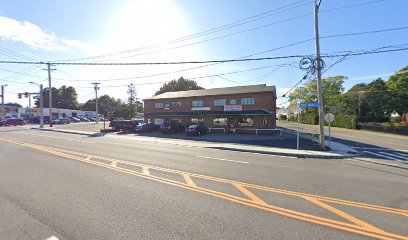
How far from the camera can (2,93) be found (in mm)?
62469

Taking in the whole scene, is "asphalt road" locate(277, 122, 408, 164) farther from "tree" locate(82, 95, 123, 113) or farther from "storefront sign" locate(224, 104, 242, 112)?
"tree" locate(82, 95, 123, 113)

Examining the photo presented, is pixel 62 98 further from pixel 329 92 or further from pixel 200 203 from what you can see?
pixel 200 203

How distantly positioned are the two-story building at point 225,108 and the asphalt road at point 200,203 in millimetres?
22108

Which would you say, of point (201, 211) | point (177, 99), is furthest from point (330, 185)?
point (177, 99)

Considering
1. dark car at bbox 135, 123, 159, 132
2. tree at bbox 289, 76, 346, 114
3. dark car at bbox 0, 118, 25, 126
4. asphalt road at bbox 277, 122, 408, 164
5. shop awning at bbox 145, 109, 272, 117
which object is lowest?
asphalt road at bbox 277, 122, 408, 164

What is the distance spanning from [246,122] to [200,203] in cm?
2770

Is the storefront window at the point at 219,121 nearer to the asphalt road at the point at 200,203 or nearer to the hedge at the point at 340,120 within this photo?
the asphalt road at the point at 200,203

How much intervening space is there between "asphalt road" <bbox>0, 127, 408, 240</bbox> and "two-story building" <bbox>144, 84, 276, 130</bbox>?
22.1m

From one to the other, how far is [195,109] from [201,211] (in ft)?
107

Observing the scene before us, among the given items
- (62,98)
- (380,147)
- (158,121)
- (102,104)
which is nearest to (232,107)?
(158,121)

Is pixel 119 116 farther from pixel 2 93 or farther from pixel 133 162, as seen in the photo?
pixel 133 162

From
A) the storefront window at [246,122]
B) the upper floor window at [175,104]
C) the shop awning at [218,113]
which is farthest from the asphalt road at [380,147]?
the upper floor window at [175,104]

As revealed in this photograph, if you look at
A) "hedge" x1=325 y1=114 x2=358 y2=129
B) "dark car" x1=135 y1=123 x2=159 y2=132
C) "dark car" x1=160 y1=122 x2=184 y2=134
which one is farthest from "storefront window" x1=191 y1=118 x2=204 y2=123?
"hedge" x1=325 y1=114 x2=358 y2=129

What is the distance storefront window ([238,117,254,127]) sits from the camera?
3281cm
